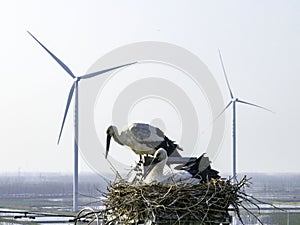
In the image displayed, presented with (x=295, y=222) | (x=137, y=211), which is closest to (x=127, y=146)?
(x=137, y=211)

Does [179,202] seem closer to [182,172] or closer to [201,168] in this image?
[182,172]

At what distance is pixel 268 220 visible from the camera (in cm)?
5444

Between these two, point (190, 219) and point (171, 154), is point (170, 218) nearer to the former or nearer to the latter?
point (190, 219)

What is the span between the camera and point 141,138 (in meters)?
8.23

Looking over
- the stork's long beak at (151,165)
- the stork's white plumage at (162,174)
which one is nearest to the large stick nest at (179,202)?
the stork's white plumage at (162,174)

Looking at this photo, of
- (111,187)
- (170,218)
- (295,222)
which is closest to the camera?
(170,218)

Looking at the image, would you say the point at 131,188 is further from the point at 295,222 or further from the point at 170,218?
the point at 295,222

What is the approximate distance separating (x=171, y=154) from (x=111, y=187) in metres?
0.80

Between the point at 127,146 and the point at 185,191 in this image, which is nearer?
the point at 185,191

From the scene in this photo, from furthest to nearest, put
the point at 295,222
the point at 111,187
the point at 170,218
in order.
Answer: the point at 295,222, the point at 111,187, the point at 170,218

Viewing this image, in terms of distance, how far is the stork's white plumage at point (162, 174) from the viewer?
7919mm

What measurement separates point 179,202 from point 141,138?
1030 mm

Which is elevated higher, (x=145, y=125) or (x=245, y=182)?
(x=145, y=125)

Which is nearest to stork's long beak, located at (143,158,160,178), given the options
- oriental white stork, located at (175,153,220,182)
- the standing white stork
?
the standing white stork
